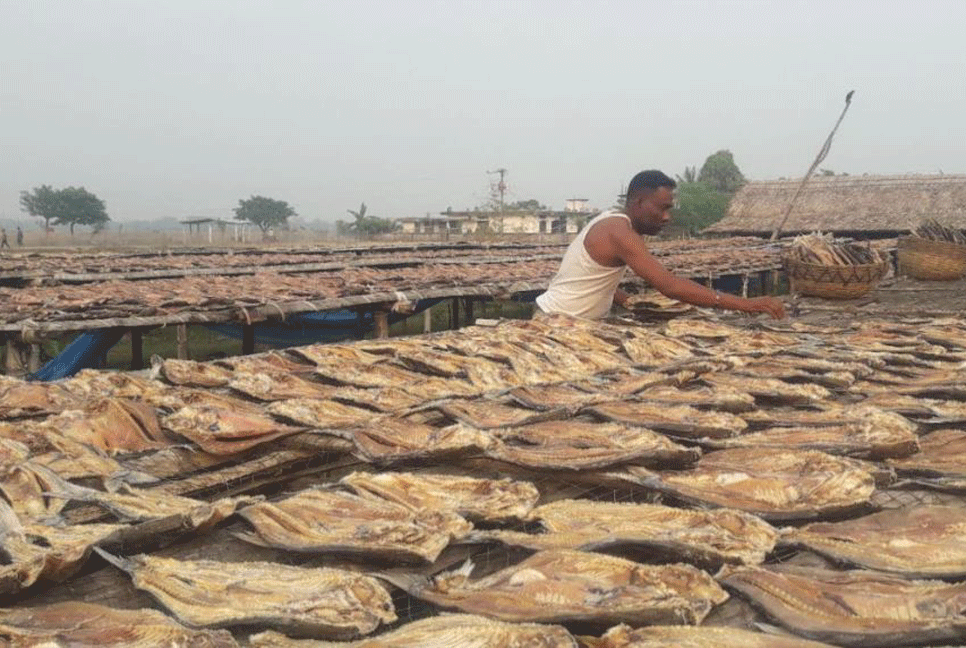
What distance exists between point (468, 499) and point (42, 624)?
0.96 m

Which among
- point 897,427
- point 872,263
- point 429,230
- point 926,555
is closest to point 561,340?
point 897,427

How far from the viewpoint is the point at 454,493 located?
2016 millimetres

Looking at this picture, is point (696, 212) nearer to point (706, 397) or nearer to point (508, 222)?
point (508, 222)

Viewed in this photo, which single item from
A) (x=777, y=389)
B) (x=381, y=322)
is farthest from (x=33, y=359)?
(x=777, y=389)

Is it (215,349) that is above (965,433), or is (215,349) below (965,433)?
below

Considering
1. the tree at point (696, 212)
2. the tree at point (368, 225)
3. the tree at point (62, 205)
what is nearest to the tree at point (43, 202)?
the tree at point (62, 205)

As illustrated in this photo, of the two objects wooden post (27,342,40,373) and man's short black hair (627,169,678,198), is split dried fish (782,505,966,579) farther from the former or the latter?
wooden post (27,342,40,373)

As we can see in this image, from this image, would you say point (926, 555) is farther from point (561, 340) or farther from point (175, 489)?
point (561, 340)

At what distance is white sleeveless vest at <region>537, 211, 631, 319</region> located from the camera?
18.8 ft

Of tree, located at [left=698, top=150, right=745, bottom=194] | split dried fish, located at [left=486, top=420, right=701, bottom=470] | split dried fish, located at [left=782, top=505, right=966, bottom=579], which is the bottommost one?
split dried fish, located at [left=782, top=505, right=966, bottom=579]

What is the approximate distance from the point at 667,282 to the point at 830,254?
12.8 feet

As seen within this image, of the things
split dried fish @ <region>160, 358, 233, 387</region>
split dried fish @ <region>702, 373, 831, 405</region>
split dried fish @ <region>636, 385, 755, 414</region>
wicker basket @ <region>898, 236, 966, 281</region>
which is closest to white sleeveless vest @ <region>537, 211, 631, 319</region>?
split dried fish @ <region>702, 373, 831, 405</region>

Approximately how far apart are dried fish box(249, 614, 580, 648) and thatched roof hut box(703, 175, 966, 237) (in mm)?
29299

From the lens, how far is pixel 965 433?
2486 millimetres
